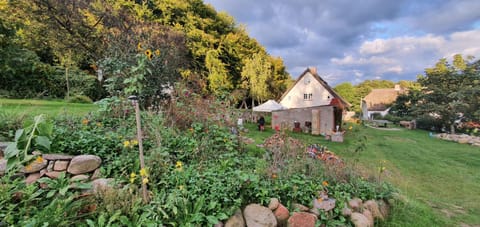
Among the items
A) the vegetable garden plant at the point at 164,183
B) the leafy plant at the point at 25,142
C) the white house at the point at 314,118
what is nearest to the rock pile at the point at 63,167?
the vegetable garden plant at the point at 164,183

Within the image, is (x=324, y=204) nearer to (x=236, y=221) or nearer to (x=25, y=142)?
(x=236, y=221)

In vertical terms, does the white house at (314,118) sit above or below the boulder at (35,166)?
above

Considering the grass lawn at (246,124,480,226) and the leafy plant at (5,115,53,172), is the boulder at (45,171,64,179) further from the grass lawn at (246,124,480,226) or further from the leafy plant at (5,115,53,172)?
the grass lawn at (246,124,480,226)

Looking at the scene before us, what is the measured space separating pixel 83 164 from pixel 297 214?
2.31 metres

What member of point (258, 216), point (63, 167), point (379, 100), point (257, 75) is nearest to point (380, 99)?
point (379, 100)

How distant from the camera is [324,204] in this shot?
2.40 meters

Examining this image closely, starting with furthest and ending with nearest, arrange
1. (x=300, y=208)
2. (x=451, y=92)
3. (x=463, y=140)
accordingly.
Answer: (x=451, y=92), (x=463, y=140), (x=300, y=208)

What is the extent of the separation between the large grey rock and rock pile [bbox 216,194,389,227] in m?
1.49

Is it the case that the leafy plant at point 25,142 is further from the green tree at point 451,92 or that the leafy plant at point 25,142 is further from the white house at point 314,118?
the green tree at point 451,92

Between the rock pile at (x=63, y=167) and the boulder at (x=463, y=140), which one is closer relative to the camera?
the rock pile at (x=63, y=167)

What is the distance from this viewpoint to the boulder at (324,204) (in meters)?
2.38

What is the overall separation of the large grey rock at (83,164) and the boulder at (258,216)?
1.68 m

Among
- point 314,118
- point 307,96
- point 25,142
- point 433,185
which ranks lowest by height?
point 433,185

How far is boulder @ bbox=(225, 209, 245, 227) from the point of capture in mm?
2008
